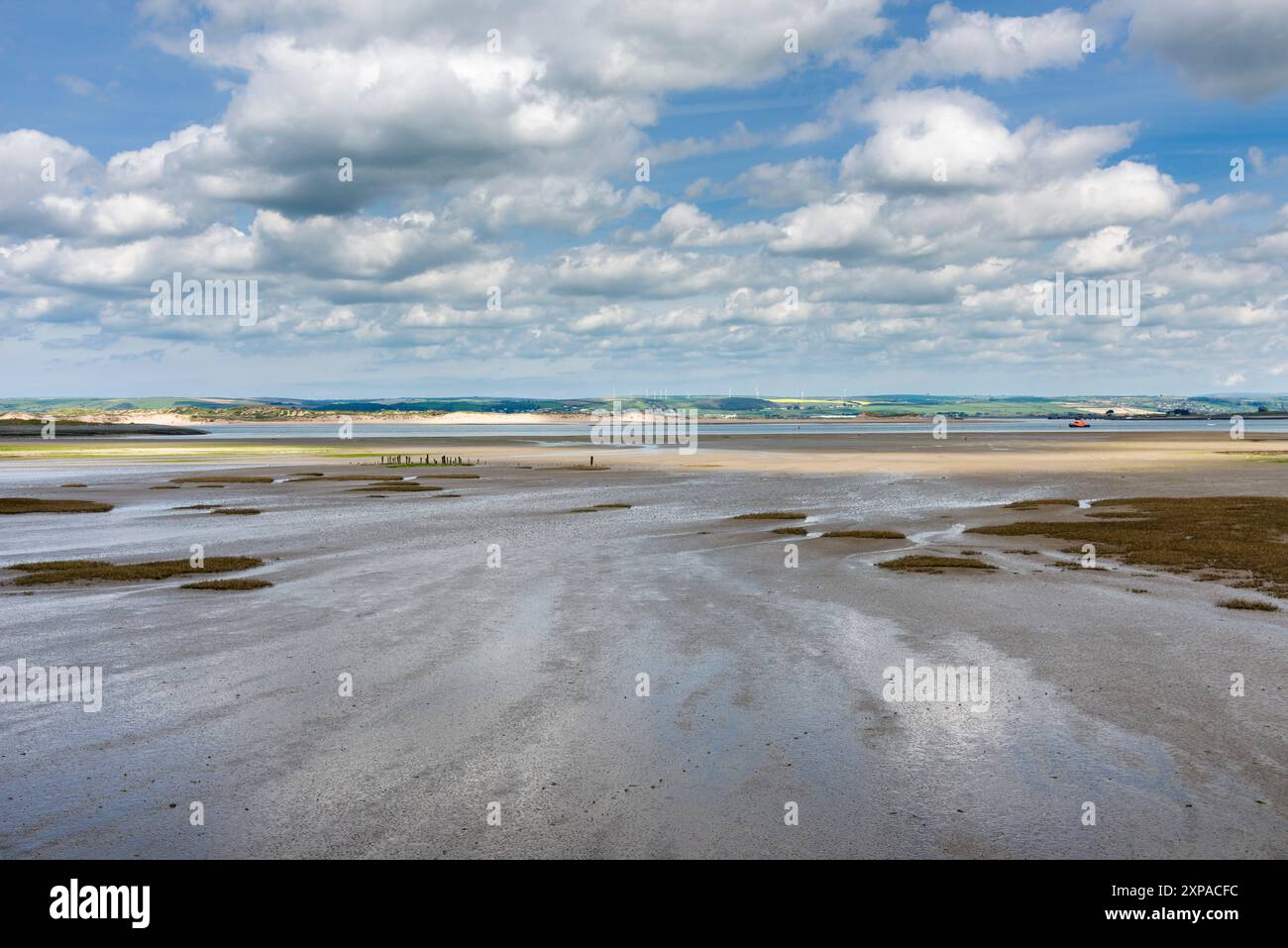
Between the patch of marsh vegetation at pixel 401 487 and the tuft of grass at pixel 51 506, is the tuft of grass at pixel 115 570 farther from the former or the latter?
the patch of marsh vegetation at pixel 401 487

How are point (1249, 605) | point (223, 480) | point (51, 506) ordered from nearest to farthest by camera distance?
point (1249, 605) → point (51, 506) → point (223, 480)

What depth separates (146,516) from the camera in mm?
47719

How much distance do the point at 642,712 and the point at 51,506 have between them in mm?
51449

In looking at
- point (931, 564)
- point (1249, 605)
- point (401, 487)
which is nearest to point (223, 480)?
point (401, 487)

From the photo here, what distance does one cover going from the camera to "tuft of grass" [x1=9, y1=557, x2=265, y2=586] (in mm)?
28094

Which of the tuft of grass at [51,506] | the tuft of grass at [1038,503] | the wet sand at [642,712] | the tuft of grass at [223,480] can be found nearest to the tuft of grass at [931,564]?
the wet sand at [642,712]

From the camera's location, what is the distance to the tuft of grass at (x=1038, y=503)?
49.3 meters

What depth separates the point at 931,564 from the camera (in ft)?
97.3

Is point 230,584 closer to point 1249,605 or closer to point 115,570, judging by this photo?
point 115,570

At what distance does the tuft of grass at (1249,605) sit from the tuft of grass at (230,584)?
89.5 ft

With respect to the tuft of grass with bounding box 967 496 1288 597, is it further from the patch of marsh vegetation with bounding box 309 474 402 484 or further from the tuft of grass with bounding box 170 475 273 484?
the tuft of grass with bounding box 170 475 273 484

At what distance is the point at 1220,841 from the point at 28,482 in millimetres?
84538

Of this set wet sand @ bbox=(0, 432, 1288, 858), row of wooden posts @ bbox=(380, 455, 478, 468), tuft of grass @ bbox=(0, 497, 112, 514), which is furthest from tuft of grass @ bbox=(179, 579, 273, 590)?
row of wooden posts @ bbox=(380, 455, 478, 468)
